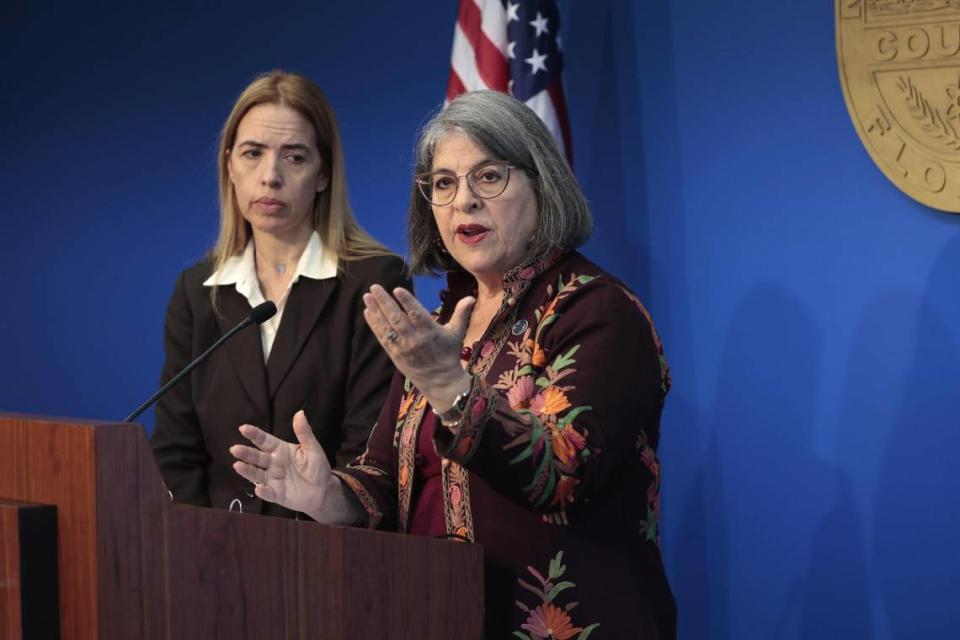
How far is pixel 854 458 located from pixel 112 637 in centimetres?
222

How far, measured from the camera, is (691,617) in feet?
11.5

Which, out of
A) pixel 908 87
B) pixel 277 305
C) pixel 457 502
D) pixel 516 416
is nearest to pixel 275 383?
pixel 277 305

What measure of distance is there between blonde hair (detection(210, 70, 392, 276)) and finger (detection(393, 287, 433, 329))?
1429mm

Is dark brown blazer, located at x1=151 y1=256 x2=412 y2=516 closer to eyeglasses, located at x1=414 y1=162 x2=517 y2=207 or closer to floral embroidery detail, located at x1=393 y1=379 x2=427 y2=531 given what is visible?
floral embroidery detail, located at x1=393 y1=379 x2=427 y2=531

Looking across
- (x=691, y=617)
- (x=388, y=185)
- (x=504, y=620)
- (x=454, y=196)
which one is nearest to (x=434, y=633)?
(x=504, y=620)

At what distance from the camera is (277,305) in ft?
9.57

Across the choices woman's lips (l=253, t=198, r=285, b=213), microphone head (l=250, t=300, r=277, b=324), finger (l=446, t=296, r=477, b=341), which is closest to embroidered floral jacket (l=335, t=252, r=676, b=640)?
finger (l=446, t=296, r=477, b=341)

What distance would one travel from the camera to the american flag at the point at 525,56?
11.4 feet

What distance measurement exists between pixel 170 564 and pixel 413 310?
1.32 ft

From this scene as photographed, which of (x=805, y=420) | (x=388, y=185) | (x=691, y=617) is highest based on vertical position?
(x=388, y=185)

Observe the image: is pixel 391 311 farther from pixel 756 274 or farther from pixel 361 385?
pixel 756 274

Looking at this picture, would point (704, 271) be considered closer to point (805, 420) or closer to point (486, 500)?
point (805, 420)

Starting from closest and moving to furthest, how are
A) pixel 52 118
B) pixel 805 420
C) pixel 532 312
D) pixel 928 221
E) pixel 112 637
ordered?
pixel 112 637 < pixel 532 312 < pixel 928 221 < pixel 805 420 < pixel 52 118

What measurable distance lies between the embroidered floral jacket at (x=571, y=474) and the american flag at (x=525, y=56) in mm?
1560
